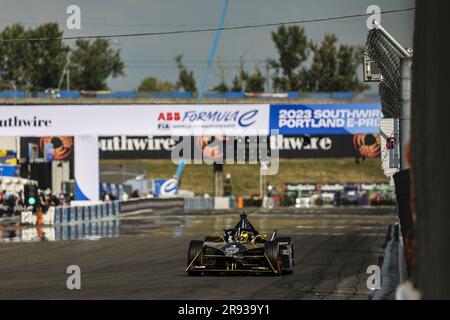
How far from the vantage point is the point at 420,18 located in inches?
302

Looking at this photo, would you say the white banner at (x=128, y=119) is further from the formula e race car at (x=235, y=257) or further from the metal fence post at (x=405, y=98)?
the metal fence post at (x=405, y=98)

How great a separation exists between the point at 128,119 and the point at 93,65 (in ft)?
247

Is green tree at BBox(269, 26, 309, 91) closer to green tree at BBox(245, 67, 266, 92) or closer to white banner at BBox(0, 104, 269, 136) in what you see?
green tree at BBox(245, 67, 266, 92)

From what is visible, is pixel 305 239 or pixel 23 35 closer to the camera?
pixel 305 239

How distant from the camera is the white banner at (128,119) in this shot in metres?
49.1

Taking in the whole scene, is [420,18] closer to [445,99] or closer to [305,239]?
[445,99]

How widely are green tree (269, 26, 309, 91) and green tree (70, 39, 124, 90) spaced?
73.7 ft

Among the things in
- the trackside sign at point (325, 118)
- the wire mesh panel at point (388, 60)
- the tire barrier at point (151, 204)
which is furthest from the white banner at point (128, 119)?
the wire mesh panel at point (388, 60)

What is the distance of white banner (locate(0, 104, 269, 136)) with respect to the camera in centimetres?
4906

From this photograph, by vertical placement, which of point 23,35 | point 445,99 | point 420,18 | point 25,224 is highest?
point 23,35

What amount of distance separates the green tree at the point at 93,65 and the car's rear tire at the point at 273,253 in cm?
10583

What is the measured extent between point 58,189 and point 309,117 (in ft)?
72.7

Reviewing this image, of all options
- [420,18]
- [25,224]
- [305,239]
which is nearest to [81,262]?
[305,239]

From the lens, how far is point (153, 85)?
497 feet
